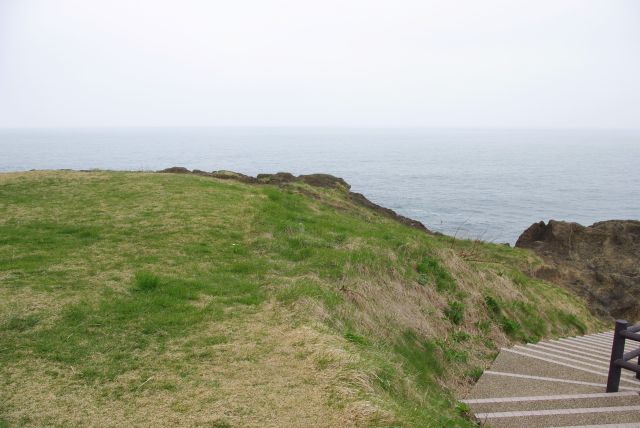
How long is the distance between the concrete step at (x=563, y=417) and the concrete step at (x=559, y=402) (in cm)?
22

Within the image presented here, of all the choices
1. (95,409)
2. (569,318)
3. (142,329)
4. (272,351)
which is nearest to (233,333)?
(272,351)

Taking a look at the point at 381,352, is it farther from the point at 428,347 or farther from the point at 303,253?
the point at 303,253

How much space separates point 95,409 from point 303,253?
26.2ft

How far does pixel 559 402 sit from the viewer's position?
8312 mm

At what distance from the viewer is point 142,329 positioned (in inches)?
337

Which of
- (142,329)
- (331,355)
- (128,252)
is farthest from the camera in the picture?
(128,252)

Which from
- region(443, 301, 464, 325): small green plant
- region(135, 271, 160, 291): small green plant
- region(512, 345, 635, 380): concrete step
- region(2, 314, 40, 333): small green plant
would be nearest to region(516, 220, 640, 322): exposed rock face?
region(443, 301, 464, 325): small green plant

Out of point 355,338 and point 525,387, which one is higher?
point 355,338

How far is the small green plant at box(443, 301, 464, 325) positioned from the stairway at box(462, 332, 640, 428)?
210 cm

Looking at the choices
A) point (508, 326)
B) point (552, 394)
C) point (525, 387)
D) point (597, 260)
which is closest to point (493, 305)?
point (508, 326)

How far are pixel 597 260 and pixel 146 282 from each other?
30365mm

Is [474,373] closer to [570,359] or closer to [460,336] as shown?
[460,336]

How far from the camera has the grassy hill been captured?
6531 millimetres

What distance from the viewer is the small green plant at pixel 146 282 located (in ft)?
33.8
